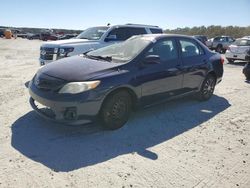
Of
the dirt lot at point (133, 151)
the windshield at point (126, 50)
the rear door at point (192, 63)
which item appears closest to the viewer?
the dirt lot at point (133, 151)

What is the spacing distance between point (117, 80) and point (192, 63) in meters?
2.47

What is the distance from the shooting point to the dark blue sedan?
15.5 feet

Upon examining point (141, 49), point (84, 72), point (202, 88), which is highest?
point (141, 49)

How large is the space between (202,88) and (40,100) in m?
4.06

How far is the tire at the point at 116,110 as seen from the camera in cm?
498

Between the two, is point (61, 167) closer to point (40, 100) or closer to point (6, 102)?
point (40, 100)

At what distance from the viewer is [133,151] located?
14.7 ft

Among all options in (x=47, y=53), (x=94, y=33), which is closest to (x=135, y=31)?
(x=94, y=33)

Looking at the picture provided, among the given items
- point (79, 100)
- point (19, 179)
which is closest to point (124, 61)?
point (79, 100)

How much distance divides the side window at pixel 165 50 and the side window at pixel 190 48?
329mm

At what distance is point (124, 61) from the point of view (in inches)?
215

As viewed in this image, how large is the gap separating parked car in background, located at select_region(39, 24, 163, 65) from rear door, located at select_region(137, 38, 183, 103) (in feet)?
12.8

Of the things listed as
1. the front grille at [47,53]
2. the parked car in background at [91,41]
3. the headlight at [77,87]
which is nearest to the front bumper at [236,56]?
the parked car in background at [91,41]

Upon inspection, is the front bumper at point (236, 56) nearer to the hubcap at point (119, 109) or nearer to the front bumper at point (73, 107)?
the hubcap at point (119, 109)
